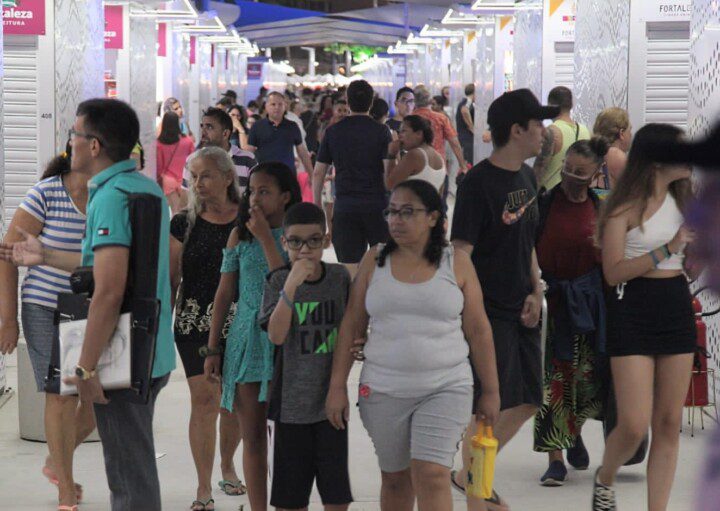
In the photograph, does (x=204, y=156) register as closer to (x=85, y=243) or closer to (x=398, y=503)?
(x=85, y=243)

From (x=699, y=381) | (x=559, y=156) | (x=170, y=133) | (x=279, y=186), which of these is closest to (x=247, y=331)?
(x=279, y=186)

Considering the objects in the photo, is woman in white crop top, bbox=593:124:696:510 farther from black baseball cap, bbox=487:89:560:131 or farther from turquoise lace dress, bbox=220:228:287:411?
turquoise lace dress, bbox=220:228:287:411

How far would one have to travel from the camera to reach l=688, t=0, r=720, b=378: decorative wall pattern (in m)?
6.95

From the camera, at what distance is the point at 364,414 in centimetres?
416

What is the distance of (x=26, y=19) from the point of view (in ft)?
32.9

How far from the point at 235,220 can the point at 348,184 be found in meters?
3.61

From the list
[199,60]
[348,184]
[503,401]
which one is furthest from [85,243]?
[199,60]

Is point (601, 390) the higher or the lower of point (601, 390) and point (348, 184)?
the lower

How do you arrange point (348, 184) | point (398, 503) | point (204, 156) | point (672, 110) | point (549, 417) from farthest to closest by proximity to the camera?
point (672, 110)
point (348, 184)
point (549, 417)
point (204, 156)
point (398, 503)

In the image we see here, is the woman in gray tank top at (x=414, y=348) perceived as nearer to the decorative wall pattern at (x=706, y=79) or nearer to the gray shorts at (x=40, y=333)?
the gray shorts at (x=40, y=333)

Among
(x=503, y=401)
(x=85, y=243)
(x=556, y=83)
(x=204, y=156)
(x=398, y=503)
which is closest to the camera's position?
(x=85, y=243)

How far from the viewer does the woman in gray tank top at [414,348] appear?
4.06 m

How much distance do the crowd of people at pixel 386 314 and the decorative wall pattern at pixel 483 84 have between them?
46.4 ft

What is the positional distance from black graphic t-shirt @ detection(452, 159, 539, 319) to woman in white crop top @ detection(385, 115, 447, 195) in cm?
424
